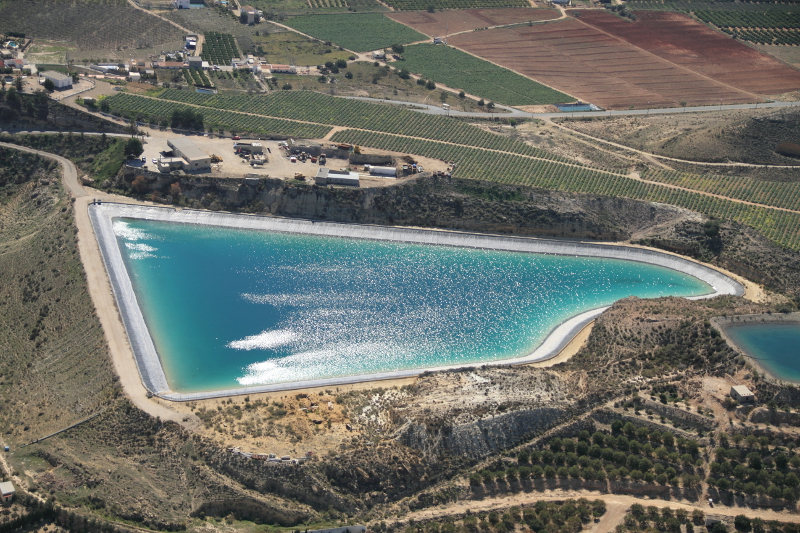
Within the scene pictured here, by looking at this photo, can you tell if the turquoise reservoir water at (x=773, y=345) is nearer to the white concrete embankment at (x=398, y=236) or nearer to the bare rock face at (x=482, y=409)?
the bare rock face at (x=482, y=409)

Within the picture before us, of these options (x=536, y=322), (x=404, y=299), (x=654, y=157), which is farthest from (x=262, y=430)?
(x=654, y=157)

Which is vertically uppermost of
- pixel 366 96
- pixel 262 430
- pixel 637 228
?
pixel 366 96

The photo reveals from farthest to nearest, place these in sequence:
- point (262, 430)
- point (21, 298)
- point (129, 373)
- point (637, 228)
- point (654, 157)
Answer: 1. point (654, 157)
2. point (637, 228)
3. point (21, 298)
4. point (129, 373)
5. point (262, 430)

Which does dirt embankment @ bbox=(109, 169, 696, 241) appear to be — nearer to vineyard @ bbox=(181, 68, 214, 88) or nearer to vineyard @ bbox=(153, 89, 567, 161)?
vineyard @ bbox=(153, 89, 567, 161)

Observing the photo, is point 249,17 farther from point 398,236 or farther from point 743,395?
point 743,395

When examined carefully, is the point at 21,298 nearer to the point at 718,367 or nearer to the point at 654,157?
the point at 718,367

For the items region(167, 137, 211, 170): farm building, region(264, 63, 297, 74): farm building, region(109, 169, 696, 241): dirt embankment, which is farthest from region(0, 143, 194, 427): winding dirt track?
region(264, 63, 297, 74): farm building
